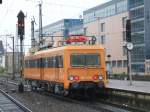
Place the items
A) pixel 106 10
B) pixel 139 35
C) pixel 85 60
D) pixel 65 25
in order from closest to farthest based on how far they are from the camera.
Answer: pixel 85 60 < pixel 139 35 < pixel 106 10 < pixel 65 25

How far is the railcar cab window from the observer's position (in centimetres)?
2594

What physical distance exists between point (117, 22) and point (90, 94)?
85686 millimetres

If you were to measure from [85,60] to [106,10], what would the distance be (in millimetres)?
92432

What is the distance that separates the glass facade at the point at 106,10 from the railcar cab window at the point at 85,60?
81.3 meters

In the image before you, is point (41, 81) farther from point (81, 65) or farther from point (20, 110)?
point (20, 110)

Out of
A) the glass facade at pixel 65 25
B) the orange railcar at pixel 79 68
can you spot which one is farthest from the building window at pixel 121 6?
the orange railcar at pixel 79 68

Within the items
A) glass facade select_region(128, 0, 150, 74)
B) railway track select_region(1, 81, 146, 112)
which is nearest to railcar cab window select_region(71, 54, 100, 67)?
railway track select_region(1, 81, 146, 112)

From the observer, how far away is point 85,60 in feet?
85.5

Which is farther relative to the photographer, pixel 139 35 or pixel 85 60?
pixel 139 35

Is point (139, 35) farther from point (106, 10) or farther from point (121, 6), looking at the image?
point (106, 10)

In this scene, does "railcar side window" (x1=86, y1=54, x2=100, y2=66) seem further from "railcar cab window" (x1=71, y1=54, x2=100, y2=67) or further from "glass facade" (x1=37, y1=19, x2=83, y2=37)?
"glass facade" (x1=37, y1=19, x2=83, y2=37)

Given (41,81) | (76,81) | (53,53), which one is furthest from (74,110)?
(41,81)

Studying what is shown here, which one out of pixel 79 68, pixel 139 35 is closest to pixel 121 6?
pixel 139 35

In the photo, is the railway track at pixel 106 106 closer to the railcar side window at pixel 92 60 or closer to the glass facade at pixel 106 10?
the railcar side window at pixel 92 60
